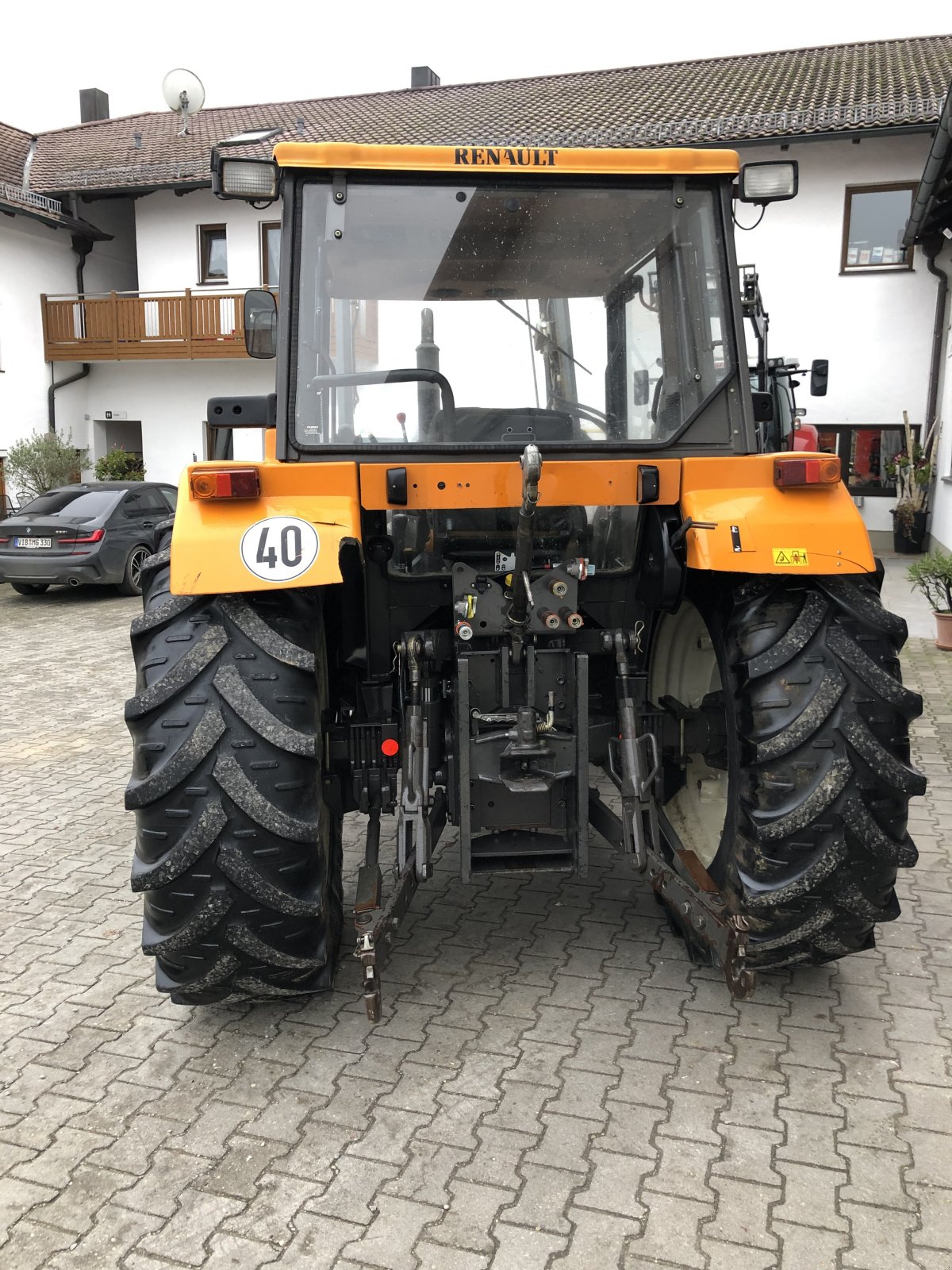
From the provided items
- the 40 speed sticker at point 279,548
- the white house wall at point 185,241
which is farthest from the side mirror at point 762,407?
the white house wall at point 185,241

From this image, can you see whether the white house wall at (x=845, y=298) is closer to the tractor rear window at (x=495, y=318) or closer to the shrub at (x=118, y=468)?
the shrub at (x=118, y=468)

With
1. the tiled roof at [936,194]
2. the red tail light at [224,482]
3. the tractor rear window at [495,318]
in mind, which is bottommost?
the red tail light at [224,482]

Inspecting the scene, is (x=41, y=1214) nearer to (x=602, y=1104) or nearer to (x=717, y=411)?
(x=602, y=1104)

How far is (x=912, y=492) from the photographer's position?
1675 cm

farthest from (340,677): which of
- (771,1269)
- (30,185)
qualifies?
(30,185)

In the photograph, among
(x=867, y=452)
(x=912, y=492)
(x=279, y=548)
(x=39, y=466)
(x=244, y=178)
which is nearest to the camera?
(x=279, y=548)

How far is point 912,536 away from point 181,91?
16911 millimetres

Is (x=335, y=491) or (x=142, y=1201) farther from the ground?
(x=335, y=491)

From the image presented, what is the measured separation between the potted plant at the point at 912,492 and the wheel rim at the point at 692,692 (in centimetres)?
1397

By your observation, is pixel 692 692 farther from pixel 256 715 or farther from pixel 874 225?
pixel 874 225

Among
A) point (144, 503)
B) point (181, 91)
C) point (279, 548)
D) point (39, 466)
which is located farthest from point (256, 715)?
point (181, 91)

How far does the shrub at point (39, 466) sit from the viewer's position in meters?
20.5

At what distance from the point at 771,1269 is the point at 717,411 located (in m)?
2.39

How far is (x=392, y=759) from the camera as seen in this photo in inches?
139
